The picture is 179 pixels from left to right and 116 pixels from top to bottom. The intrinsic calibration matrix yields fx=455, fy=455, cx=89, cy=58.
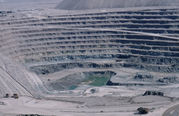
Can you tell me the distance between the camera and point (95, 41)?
107m

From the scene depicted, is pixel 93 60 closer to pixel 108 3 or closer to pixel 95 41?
pixel 95 41

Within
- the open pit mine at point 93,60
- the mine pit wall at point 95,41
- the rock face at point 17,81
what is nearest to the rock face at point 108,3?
the open pit mine at point 93,60

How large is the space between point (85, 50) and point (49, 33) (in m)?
9.96

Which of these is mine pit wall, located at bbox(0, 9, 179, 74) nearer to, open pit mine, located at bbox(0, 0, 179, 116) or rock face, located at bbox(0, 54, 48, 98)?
open pit mine, located at bbox(0, 0, 179, 116)

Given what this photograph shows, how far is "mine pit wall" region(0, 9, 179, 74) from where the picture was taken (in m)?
98.8

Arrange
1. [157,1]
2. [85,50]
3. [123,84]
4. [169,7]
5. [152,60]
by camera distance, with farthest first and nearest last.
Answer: [157,1] → [169,7] → [85,50] → [152,60] → [123,84]

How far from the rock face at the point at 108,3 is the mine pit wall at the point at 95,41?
8.73 meters

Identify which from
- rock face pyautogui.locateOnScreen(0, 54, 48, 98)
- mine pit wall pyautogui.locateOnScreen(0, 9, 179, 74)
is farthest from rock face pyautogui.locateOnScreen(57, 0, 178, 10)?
rock face pyautogui.locateOnScreen(0, 54, 48, 98)

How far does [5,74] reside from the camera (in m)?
85.4

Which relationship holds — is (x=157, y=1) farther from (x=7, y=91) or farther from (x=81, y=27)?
(x=7, y=91)

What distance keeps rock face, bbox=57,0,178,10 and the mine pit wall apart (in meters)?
8.73

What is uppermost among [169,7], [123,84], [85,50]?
[169,7]

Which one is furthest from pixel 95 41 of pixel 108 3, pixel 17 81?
pixel 17 81

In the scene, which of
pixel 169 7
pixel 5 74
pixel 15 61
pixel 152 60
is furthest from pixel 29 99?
pixel 169 7
